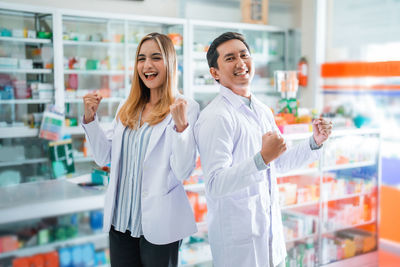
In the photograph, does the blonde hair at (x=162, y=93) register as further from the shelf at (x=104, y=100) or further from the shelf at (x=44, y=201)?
the shelf at (x=104, y=100)

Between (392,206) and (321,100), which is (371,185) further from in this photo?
(321,100)

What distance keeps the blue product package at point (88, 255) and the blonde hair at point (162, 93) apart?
0.68 m

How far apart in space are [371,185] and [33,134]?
12.4 feet

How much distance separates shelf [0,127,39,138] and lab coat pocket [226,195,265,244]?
4.07 meters

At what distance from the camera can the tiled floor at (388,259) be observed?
4455 mm

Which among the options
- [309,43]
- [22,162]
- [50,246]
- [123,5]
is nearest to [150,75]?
[50,246]

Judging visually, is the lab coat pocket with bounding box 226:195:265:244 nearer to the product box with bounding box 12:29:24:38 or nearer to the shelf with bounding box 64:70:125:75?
the shelf with bounding box 64:70:125:75

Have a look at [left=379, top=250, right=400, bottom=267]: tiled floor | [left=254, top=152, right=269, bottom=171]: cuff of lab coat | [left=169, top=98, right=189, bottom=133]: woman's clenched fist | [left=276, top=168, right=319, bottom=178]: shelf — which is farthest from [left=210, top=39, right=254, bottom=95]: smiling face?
[left=379, top=250, right=400, bottom=267]: tiled floor

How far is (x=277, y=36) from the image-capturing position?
7.16m

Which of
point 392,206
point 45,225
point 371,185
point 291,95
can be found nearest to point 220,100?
point 45,225

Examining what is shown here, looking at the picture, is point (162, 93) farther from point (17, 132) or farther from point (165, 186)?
point (17, 132)

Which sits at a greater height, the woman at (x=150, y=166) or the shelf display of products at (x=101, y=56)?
the shelf display of products at (x=101, y=56)

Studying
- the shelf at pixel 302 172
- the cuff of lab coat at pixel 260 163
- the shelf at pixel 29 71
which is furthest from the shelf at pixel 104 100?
the cuff of lab coat at pixel 260 163

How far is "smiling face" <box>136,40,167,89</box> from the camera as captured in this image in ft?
6.25
